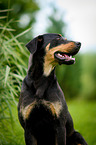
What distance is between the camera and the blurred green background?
392 centimetres

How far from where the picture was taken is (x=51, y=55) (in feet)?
9.83

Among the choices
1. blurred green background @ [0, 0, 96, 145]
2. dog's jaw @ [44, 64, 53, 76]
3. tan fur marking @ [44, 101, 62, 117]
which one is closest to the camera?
tan fur marking @ [44, 101, 62, 117]

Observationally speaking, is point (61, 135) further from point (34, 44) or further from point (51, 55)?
point (34, 44)

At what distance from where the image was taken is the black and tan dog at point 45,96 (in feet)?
9.48

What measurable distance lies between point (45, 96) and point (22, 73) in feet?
4.10

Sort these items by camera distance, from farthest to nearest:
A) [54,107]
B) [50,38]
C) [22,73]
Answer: [22,73]
[50,38]
[54,107]

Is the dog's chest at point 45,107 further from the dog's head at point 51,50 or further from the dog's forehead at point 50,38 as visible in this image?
the dog's forehead at point 50,38

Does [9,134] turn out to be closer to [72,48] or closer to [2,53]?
[2,53]

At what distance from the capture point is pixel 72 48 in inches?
116

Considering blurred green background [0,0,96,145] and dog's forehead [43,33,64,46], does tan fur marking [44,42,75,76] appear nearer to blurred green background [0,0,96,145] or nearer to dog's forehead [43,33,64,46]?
dog's forehead [43,33,64,46]

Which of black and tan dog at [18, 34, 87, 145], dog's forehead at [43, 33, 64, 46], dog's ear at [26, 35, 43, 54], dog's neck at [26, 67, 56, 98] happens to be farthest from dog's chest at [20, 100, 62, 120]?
dog's forehead at [43, 33, 64, 46]

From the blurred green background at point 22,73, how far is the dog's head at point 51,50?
0.78 meters

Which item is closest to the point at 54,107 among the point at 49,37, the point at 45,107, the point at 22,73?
the point at 45,107

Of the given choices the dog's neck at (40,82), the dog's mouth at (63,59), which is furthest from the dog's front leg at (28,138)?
the dog's mouth at (63,59)
